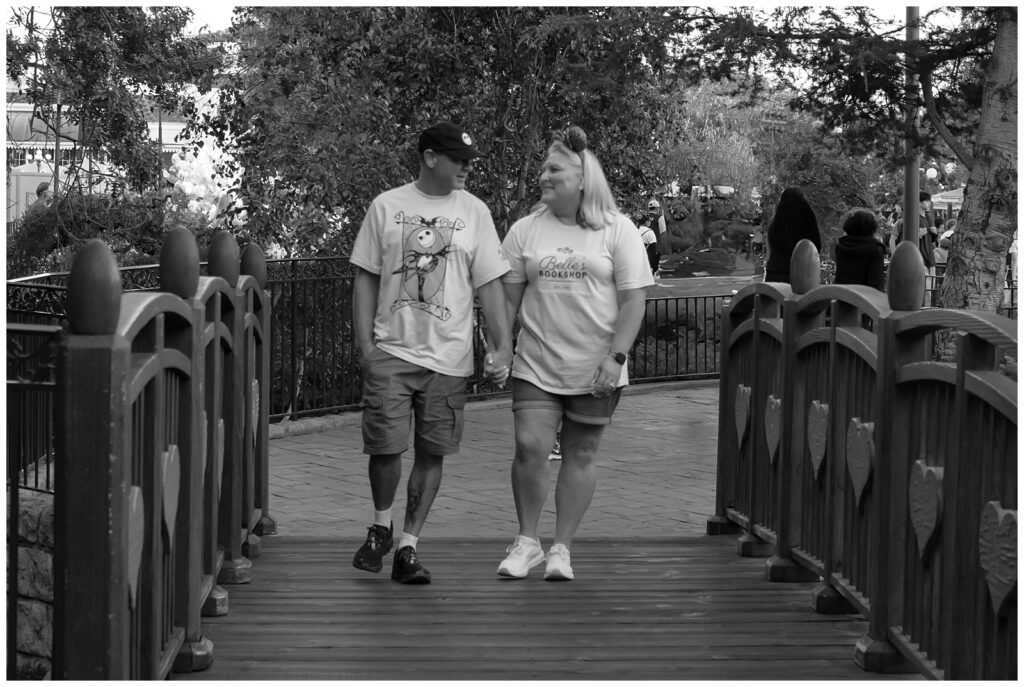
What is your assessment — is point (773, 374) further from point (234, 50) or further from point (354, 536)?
point (234, 50)

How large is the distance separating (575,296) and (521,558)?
1.04 metres

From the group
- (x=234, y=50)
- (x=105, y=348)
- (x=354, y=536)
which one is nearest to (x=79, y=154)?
(x=234, y=50)

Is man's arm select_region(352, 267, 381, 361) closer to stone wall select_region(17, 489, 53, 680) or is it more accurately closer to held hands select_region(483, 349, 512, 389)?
held hands select_region(483, 349, 512, 389)

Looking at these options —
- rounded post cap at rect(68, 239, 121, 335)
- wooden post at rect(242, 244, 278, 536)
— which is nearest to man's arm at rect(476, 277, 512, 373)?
wooden post at rect(242, 244, 278, 536)

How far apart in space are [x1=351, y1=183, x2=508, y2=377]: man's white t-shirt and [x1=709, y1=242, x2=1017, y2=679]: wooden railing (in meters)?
1.27

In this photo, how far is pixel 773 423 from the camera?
19.6 ft

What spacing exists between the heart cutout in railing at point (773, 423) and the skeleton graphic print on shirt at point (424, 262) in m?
1.42

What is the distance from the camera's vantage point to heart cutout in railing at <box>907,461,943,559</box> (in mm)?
3881

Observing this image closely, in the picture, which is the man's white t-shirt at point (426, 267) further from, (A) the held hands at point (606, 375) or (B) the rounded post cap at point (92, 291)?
(B) the rounded post cap at point (92, 291)

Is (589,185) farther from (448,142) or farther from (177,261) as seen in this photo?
(177,261)

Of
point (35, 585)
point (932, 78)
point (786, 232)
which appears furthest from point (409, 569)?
point (932, 78)

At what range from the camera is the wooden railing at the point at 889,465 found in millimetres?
3480

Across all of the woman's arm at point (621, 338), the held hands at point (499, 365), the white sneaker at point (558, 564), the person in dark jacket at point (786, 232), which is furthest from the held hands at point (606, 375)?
the person in dark jacket at point (786, 232)

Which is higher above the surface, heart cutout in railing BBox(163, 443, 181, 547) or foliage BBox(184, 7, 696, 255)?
foliage BBox(184, 7, 696, 255)
